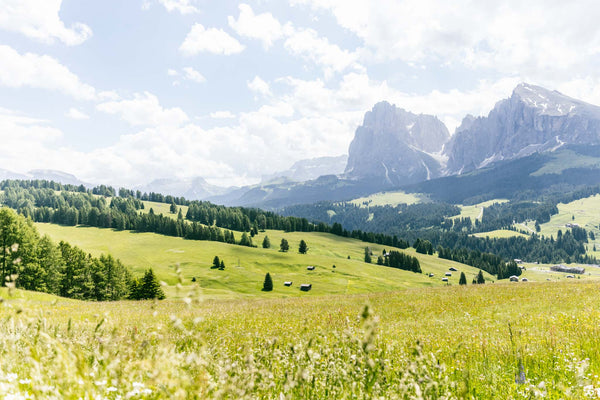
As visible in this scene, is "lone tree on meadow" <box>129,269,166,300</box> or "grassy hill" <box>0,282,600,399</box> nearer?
"grassy hill" <box>0,282,600,399</box>

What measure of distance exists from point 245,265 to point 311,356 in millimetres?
139787

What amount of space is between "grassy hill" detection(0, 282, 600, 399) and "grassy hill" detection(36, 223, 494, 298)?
296 ft

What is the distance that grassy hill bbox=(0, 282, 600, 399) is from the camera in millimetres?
2777

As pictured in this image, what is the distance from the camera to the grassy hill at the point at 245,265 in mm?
114875

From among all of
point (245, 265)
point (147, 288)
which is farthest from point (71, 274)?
point (245, 265)

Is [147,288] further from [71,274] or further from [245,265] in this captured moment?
[245,265]

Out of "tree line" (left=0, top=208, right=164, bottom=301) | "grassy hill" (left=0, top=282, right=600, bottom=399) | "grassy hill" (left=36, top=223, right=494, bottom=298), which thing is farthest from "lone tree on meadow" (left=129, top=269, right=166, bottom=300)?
"grassy hill" (left=0, top=282, right=600, bottom=399)

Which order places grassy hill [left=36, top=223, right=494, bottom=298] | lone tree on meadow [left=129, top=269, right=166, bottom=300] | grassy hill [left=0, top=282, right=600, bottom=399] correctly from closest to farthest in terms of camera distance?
grassy hill [left=0, top=282, right=600, bottom=399] → lone tree on meadow [left=129, top=269, right=166, bottom=300] → grassy hill [left=36, top=223, right=494, bottom=298]

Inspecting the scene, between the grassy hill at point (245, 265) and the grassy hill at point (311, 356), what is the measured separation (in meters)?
90.2

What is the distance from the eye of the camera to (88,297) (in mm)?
79312

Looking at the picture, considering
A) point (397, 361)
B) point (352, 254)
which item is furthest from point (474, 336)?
point (352, 254)

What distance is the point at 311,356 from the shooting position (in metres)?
3.57

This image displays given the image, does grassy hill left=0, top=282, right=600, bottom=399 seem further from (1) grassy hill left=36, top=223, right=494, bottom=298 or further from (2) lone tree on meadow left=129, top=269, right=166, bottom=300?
(1) grassy hill left=36, top=223, right=494, bottom=298

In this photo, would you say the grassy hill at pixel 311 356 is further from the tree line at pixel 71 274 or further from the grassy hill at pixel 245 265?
the grassy hill at pixel 245 265
